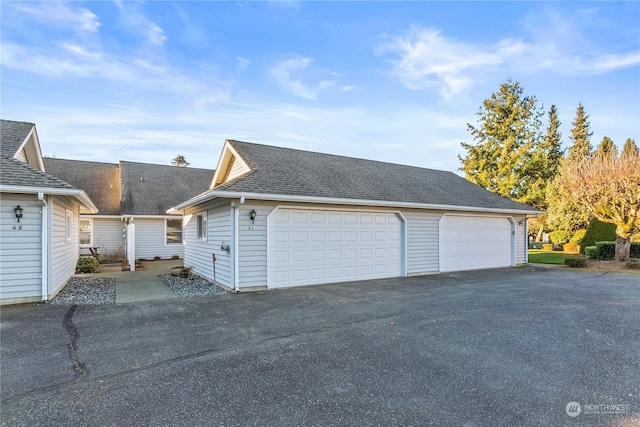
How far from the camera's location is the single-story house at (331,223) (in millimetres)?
8828

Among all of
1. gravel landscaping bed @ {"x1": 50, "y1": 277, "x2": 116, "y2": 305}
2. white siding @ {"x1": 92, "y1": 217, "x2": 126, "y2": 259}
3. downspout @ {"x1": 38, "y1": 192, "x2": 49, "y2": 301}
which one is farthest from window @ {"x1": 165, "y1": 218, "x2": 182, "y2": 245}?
downspout @ {"x1": 38, "y1": 192, "x2": 49, "y2": 301}

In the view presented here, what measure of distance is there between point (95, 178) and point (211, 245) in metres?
13.0

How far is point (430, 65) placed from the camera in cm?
1141

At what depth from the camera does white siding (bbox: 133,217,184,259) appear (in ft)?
55.0

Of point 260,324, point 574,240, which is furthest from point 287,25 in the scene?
point 574,240

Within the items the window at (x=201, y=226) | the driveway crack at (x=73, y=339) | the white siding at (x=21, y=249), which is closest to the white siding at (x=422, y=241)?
the window at (x=201, y=226)

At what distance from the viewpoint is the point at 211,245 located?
33.9ft

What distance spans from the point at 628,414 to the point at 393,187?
9.91 m

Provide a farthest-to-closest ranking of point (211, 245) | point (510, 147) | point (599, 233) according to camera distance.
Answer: point (510, 147)
point (599, 233)
point (211, 245)

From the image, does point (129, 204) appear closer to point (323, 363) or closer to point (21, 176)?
point (21, 176)

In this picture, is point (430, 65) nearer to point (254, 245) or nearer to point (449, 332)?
point (254, 245)

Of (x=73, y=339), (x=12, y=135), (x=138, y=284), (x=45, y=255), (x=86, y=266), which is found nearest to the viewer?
(x=73, y=339)

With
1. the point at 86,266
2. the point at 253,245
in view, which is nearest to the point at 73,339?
the point at 253,245

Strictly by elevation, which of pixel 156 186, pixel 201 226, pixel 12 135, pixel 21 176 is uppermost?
A: pixel 12 135
